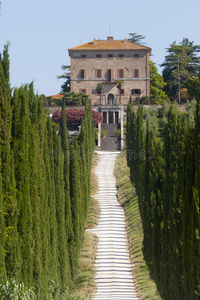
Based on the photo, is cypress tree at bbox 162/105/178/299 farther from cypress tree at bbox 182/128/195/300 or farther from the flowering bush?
the flowering bush

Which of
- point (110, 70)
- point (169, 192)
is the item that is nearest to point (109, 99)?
point (110, 70)

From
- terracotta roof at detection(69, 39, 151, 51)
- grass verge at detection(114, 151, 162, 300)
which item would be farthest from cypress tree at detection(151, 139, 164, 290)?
terracotta roof at detection(69, 39, 151, 51)

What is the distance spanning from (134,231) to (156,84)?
5412cm

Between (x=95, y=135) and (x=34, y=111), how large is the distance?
42.5 metres

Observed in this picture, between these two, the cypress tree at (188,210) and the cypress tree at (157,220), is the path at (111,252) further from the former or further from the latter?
the cypress tree at (188,210)

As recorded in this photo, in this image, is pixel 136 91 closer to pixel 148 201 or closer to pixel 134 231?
pixel 134 231

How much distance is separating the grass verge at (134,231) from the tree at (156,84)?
27839mm

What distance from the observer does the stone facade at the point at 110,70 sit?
76.9 m

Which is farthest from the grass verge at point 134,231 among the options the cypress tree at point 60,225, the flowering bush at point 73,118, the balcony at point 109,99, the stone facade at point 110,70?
the stone facade at point 110,70

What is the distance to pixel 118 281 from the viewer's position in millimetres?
24891

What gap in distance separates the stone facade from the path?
31510 millimetres

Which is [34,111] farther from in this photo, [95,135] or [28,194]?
[95,135]

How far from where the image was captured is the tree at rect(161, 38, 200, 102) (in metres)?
78.4

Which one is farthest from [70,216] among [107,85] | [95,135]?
[107,85]
